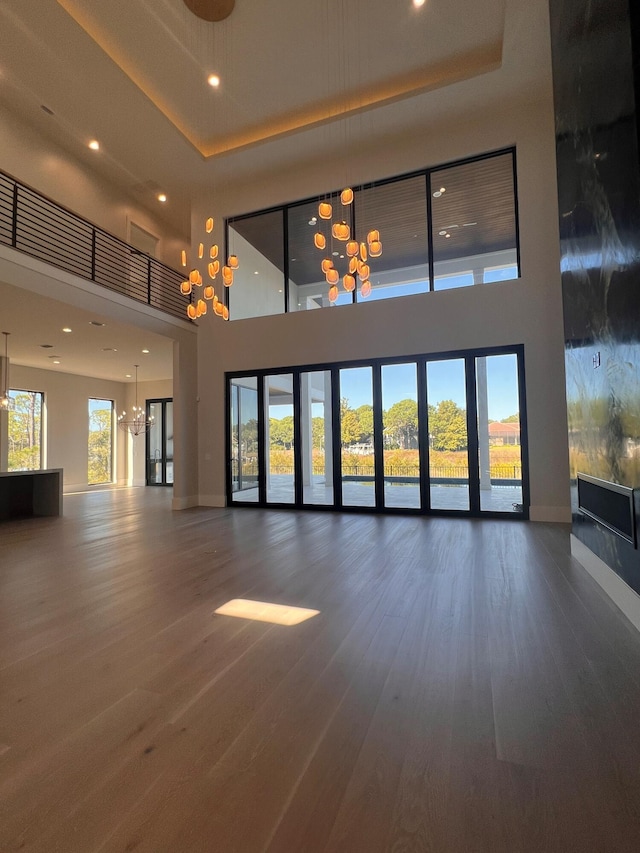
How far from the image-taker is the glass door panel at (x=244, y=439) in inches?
326

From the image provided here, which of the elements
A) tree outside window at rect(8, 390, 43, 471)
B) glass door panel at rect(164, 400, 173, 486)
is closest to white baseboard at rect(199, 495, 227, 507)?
glass door panel at rect(164, 400, 173, 486)

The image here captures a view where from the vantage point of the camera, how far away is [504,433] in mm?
6523

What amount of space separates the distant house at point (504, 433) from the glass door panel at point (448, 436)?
405mm

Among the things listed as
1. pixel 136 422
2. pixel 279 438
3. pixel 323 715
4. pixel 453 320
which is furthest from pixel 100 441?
pixel 323 715

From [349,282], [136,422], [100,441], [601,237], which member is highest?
[349,282]

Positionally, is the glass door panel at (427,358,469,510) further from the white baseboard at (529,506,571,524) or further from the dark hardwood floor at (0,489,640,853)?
the dark hardwood floor at (0,489,640,853)

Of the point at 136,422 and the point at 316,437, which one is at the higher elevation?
the point at 136,422

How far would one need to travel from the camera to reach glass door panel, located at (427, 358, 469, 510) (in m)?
6.68

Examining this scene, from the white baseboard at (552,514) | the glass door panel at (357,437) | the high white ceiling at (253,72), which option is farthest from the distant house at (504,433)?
the high white ceiling at (253,72)

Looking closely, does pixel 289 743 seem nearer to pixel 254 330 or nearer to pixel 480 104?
pixel 254 330

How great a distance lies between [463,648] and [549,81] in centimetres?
775

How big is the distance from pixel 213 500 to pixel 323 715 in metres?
6.90

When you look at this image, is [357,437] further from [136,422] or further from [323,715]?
[136,422]

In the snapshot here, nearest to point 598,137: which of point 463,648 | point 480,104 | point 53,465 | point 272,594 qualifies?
point 463,648
